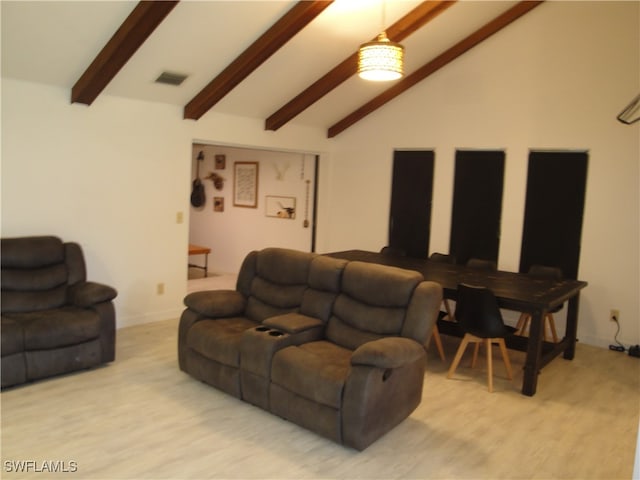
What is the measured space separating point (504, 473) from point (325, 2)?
3.68 metres

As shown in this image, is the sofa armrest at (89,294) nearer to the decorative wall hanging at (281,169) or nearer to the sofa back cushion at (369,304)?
the sofa back cushion at (369,304)

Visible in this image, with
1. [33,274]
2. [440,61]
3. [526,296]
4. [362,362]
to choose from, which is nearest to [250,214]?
[440,61]

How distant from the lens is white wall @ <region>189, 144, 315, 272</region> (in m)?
7.78

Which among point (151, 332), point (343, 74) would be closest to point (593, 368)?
point (343, 74)

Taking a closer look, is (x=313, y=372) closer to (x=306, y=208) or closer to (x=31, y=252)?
(x=31, y=252)

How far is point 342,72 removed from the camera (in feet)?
18.4

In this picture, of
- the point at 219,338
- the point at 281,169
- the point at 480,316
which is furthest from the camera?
the point at 281,169

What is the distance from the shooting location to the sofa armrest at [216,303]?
4062 millimetres

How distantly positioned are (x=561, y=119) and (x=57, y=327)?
5.21m

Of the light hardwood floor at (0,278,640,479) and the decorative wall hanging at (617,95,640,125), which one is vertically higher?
the decorative wall hanging at (617,95,640,125)

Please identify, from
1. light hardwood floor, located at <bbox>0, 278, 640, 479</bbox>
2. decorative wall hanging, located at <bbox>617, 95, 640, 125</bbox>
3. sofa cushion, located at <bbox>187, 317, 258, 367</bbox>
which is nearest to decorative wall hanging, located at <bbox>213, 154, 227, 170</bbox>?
light hardwood floor, located at <bbox>0, 278, 640, 479</bbox>

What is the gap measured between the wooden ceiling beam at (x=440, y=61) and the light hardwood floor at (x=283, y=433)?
3.70 metres

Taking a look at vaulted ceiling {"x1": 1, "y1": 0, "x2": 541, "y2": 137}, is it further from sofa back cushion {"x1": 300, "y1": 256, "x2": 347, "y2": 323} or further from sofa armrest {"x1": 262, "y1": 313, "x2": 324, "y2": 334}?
sofa armrest {"x1": 262, "y1": 313, "x2": 324, "y2": 334}

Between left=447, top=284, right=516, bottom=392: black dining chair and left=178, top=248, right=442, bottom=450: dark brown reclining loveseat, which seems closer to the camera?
left=178, top=248, right=442, bottom=450: dark brown reclining loveseat
